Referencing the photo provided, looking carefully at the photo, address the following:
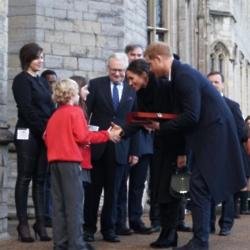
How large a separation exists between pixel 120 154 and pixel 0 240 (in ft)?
4.97

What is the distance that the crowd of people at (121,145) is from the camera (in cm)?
743

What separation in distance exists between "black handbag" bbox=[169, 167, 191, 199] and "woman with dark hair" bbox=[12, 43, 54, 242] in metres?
1.50

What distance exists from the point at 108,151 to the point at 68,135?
3.50 feet

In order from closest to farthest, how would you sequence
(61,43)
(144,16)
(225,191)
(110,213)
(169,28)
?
(225,191), (110,213), (61,43), (144,16), (169,28)

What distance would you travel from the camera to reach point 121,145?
8609mm

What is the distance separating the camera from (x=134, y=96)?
8.85m

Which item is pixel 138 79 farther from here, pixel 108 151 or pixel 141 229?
pixel 141 229

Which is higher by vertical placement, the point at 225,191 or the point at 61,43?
the point at 61,43

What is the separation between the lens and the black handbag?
7680mm

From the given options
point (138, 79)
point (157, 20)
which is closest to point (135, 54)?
point (138, 79)

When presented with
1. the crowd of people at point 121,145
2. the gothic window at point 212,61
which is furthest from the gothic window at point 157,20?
the crowd of people at point 121,145

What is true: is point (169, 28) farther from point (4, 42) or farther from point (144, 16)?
point (4, 42)

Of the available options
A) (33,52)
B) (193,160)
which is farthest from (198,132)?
(33,52)

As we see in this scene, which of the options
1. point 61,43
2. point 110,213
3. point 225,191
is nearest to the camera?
point 225,191
